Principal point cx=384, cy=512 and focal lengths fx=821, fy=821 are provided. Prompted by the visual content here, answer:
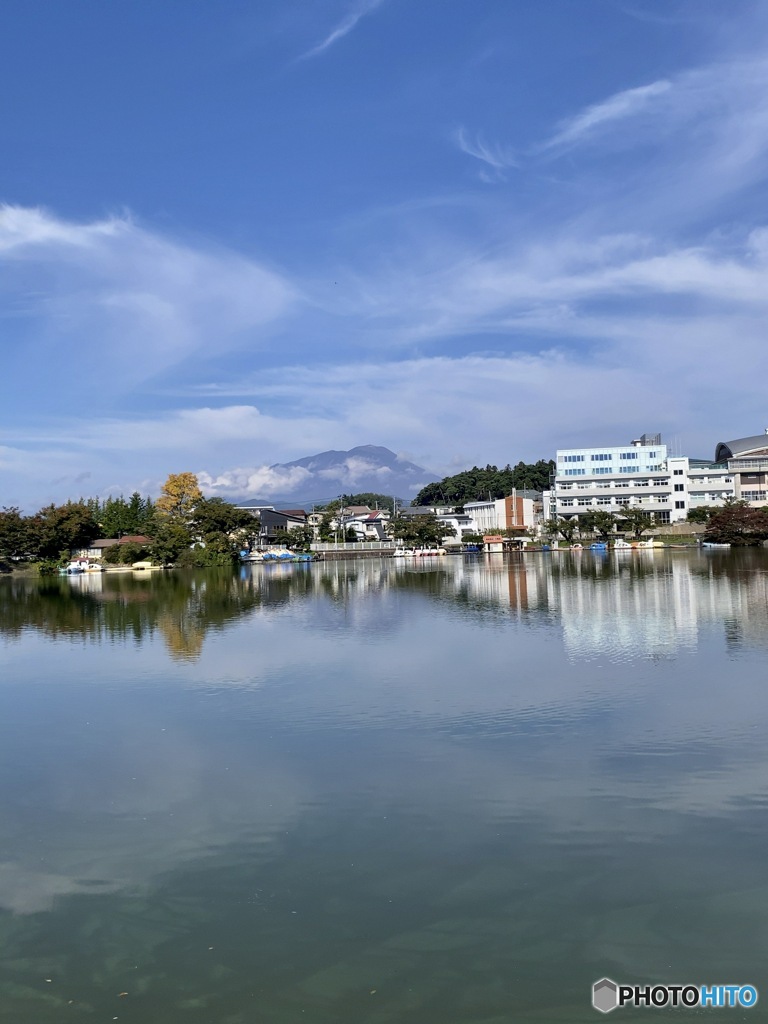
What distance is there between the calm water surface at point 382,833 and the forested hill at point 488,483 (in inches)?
2884

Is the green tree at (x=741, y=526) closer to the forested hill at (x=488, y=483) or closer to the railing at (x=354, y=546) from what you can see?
the railing at (x=354, y=546)

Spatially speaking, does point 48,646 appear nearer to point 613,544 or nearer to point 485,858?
point 485,858

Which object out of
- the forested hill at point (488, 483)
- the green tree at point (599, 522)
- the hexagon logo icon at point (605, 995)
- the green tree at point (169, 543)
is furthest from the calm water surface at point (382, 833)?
the forested hill at point (488, 483)

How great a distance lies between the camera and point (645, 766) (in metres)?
6.96

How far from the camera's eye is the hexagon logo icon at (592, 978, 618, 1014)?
3785 mm

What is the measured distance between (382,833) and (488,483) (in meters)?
84.0

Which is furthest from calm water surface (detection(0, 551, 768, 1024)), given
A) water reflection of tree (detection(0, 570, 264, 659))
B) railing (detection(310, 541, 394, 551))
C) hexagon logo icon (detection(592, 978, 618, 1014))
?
railing (detection(310, 541, 394, 551))

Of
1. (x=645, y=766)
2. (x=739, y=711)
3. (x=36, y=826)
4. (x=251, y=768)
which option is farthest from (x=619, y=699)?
(x=36, y=826)

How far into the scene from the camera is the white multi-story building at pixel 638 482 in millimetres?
58938

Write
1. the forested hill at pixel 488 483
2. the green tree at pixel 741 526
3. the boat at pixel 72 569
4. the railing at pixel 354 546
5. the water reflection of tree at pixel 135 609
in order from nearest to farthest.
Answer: the water reflection of tree at pixel 135 609, the boat at pixel 72 569, the green tree at pixel 741 526, the railing at pixel 354 546, the forested hill at pixel 488 483

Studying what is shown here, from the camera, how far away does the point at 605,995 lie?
385 cm

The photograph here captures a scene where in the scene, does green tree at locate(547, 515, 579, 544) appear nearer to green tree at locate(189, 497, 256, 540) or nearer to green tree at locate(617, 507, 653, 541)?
green tree at locate(617, 507, 653, 541)

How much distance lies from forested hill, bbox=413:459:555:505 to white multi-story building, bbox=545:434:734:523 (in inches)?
852

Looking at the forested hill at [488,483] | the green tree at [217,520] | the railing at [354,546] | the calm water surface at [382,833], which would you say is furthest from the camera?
the forested hill at [488,483]
